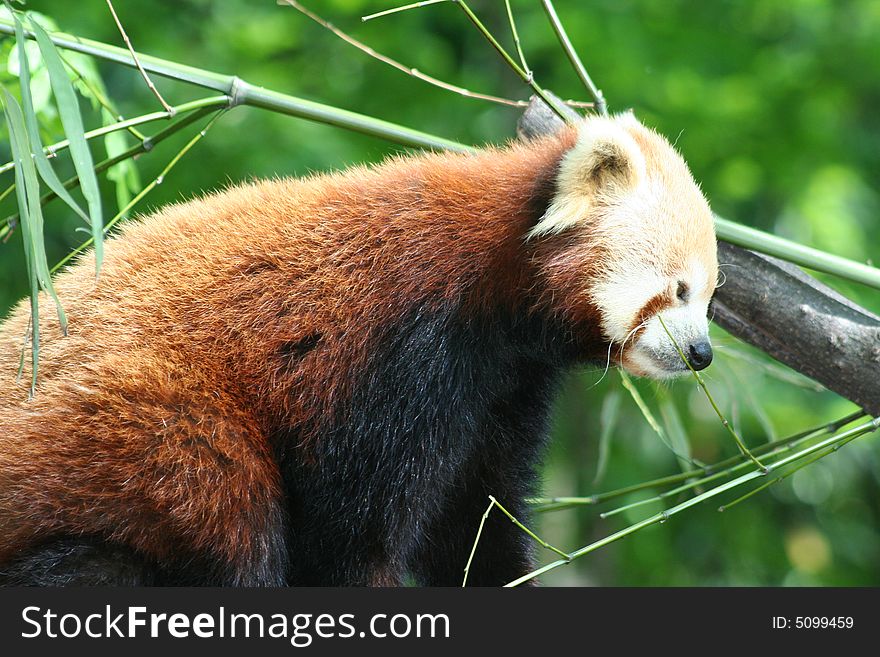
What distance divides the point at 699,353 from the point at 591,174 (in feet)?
1.79

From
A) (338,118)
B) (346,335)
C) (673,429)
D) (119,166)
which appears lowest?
(673,429)

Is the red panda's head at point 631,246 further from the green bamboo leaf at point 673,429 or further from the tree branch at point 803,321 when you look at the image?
the green bamboo leaf at point 673,429

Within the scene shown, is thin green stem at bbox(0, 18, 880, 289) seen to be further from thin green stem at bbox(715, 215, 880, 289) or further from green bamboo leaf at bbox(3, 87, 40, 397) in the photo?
green bamboo leaf at bbox(3, 87, 40, 397)

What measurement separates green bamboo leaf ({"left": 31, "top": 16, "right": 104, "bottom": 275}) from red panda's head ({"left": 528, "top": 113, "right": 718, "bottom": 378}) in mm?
1145

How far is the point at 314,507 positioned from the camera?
253 centimetres

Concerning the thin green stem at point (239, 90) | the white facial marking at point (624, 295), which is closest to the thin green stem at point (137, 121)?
the thin green stem at point (239, 90)

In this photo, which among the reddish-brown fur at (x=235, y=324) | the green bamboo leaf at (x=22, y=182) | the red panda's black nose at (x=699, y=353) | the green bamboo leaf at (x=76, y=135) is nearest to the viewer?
the green bamboo leaf at (x=76, y=135)

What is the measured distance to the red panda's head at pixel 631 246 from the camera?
Result: 2.56 meters

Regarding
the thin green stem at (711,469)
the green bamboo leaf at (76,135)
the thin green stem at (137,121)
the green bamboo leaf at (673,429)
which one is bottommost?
the green bamboo leaf at (673,429)

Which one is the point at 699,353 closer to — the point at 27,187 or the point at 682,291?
the point at 682,291

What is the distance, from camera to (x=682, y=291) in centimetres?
259

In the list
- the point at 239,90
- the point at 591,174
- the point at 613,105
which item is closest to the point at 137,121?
the point at 239,90

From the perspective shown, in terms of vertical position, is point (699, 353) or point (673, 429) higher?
point (699, 353)

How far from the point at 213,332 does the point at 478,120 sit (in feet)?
12.9
